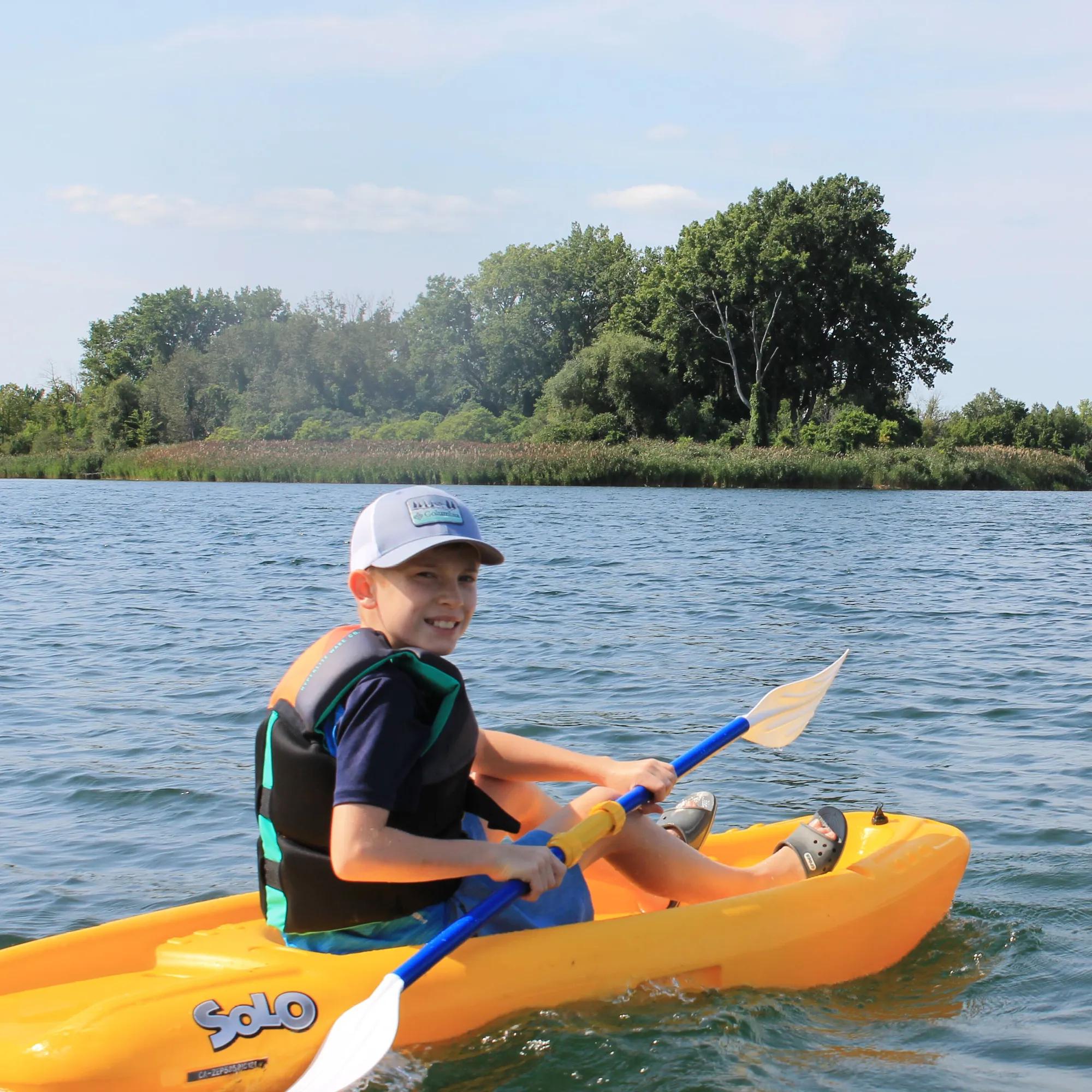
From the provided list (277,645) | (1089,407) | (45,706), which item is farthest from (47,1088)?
(1089,407)

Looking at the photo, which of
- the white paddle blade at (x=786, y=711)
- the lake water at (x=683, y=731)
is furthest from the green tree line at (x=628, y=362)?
the white paddle blade at (x=786, y=711)

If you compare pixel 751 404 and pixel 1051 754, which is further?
pixel 751 404

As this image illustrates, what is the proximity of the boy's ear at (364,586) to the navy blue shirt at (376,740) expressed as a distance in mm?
212

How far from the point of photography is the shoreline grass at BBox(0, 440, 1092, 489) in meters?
28.6

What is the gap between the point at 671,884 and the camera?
287 cm

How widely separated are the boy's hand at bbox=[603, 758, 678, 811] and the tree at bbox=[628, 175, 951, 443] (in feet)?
115

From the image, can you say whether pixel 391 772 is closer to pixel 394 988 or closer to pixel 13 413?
pixel 394 988

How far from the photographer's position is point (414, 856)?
7.22 feet

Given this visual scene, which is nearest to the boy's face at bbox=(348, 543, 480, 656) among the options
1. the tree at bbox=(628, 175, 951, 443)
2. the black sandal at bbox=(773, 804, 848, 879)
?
the black sandal at bbox=(773, 804, 848, 879)

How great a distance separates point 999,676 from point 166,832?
444 cm

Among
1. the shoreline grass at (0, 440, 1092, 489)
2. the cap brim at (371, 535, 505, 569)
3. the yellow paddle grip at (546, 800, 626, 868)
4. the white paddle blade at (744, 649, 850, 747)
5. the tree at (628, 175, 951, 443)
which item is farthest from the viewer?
the tree at (628, 175, 951, 443)

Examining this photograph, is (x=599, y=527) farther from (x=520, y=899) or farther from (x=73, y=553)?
(x=520, y=899)

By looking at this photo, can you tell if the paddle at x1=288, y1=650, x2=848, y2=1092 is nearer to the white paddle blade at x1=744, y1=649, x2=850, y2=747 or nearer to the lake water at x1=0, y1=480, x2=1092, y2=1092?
the lake water at x1=0, y1=480, x2=1092, y2=1092

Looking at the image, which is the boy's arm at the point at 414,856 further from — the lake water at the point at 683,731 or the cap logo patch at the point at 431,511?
the cap logo patch at the point at 431,511
